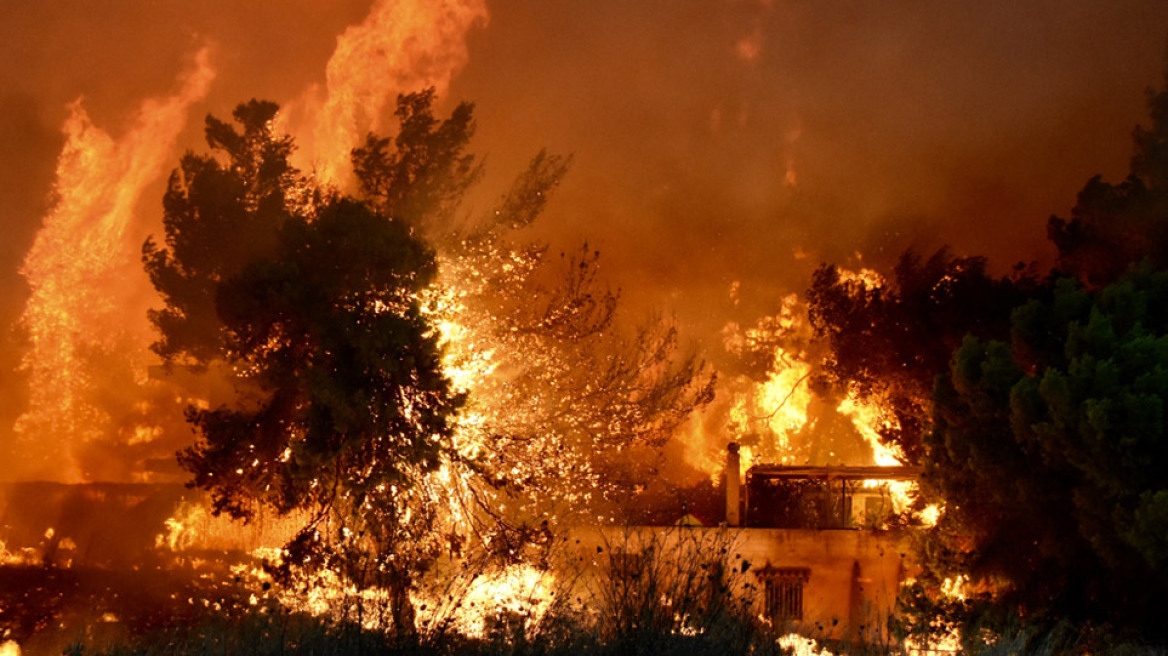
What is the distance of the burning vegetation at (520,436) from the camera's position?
1402cm

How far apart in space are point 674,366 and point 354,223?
16.6m

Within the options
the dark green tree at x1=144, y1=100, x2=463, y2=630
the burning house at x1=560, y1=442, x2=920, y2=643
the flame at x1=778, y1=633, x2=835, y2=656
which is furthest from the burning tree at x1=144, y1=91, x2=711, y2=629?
the flame at x1=778, y1=633, x2=835, y2=656

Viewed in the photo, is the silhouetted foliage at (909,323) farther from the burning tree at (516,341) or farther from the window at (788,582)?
the burning tree at (516,341)

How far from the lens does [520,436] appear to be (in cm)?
1942

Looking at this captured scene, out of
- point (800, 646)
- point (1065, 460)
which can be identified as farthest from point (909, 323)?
point (800, 646)

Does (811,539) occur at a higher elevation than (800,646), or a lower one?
higher

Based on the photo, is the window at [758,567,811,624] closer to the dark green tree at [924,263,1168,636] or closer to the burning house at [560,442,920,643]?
the burning house at [560,442,920,643]

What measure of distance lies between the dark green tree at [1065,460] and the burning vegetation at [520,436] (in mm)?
52

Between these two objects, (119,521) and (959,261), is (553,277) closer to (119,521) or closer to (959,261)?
(959,261)

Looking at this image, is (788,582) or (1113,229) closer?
(1113,229)

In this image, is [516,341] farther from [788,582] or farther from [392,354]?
[788,582]

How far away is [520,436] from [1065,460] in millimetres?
8964

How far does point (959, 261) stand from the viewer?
24719 mm

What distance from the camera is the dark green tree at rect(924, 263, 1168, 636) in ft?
47.6
